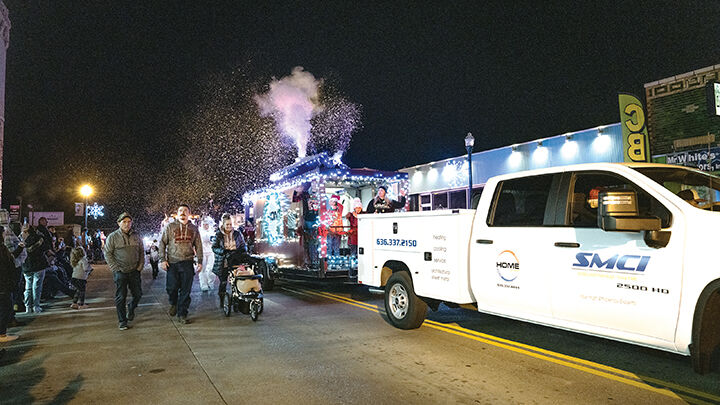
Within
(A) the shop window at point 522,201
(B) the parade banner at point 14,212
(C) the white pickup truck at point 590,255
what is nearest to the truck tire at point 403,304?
(C) the white pickup truck at point 590,255

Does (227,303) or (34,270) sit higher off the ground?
(34,270)

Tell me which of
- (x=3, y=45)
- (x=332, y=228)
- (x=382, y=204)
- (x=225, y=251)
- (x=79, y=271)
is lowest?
(x=79, y=271)

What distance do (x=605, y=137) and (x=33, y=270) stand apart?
682 inches

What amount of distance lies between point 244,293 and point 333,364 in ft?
11.6

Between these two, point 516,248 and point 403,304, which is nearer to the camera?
point 516,248

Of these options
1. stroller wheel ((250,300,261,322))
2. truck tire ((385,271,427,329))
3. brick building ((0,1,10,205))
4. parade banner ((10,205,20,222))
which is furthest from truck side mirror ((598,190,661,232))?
brick building ((0,1,10,205))

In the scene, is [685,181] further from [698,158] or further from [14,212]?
[14,212]

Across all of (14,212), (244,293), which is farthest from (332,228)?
(14,212)

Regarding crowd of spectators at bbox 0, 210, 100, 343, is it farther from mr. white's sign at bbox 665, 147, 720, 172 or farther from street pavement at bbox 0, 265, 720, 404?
mr. white's sign at bbox 665, 147, 720, 172

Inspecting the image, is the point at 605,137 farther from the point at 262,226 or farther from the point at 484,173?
the point at 262,226

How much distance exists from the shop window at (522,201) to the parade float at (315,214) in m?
5.52

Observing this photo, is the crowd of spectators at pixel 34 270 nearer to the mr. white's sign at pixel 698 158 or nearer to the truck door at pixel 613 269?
the truck door at pixel 613 269

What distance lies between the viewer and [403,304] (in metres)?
7.12

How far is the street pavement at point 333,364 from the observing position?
436 cm
